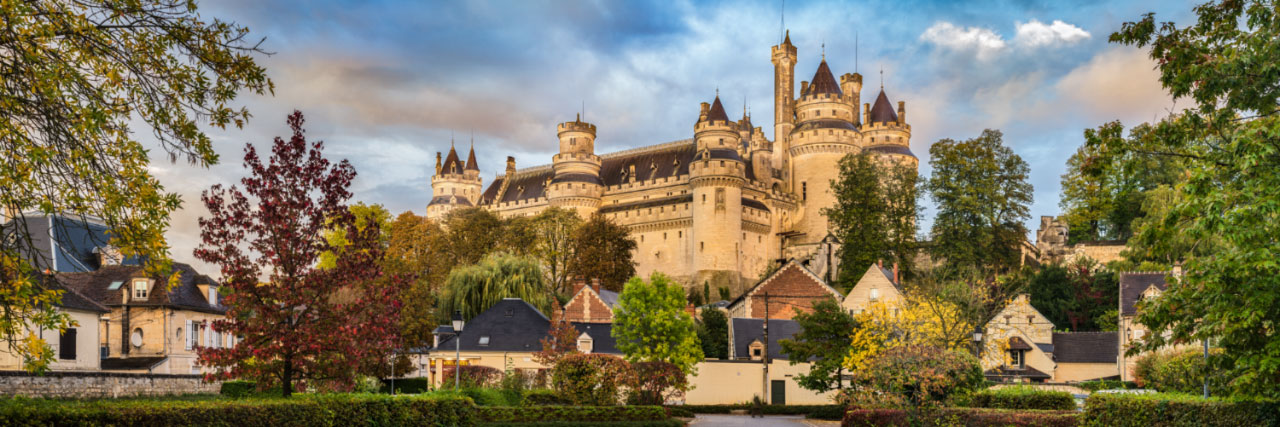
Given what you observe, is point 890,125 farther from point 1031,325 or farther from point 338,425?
point 338,425

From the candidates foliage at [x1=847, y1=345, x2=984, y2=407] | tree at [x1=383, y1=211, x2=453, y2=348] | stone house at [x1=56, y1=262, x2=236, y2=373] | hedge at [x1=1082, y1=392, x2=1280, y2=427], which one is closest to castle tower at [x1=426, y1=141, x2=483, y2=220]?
tree at [x1=383, y1=211, x2=453, y2=348]

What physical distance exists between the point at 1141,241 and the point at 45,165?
Result: 44.0 feet

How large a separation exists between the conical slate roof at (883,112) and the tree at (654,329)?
5197 cm

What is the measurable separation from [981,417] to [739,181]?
63.0 meters

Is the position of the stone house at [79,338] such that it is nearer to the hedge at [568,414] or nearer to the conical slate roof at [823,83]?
the hedge at [568,414]

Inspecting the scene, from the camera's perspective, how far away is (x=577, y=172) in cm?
9506

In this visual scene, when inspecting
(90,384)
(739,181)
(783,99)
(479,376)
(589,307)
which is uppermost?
(783,99)

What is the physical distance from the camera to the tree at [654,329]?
Answer: 3922 centimetres

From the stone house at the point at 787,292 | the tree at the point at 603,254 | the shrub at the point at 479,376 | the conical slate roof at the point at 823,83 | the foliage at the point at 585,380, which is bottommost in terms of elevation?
the shrub at the point at 479,376

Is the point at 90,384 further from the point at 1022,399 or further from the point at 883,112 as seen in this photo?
the point at 883,112

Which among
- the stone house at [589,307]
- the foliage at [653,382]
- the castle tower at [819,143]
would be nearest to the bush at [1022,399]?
the foliage at [653,382]

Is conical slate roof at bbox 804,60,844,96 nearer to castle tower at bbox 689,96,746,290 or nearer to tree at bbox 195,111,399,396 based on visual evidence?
castle tower at bbox 689,96,746,290

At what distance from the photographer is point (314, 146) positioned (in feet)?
52.6

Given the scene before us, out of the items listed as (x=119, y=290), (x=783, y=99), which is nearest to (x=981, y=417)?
(x=119, y=290)
